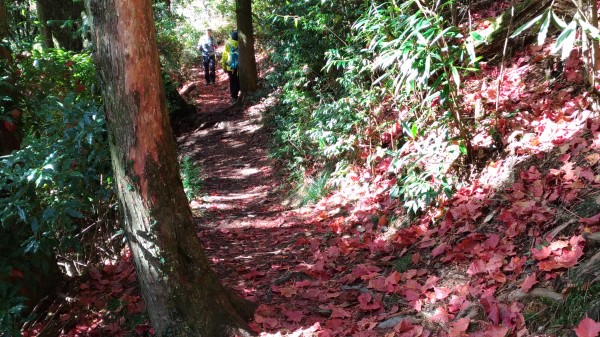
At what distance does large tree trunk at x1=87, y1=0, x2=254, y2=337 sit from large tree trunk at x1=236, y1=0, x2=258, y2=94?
10.6 metres

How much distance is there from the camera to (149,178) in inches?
122

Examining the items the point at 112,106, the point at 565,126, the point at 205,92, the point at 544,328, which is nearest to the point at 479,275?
the point at 544,328

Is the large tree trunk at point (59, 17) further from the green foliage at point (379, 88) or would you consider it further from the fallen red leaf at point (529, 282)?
the fallen red leaf at point (529, 282)

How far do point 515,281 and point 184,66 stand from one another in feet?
61.2

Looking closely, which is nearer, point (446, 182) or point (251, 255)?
point (446, 182)

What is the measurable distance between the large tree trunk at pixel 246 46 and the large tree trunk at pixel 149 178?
10.6 m

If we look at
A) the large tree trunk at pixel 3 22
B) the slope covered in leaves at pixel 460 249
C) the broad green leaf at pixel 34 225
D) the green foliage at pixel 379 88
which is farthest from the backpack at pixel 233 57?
the broad green leaf at pixel 34 225

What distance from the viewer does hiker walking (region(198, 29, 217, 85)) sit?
17016 mm

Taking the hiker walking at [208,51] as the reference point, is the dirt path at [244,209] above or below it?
below

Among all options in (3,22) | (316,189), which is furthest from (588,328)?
(316,189)

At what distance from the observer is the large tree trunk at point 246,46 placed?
1335 cm

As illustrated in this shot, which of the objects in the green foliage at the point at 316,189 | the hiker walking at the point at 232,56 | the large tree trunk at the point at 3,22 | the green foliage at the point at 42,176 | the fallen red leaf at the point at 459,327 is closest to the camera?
the fallen red leaf at the point at 459,327

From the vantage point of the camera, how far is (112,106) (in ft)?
10.1

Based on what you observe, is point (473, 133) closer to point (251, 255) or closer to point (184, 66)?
point (251, 255)
